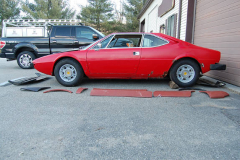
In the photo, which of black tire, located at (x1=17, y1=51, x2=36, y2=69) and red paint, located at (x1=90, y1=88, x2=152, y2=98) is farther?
black tire, located at (x1=17, y1=51, x2=36, y2=69)

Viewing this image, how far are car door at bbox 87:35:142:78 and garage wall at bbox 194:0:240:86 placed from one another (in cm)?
255

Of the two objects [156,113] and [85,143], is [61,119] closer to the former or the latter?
[85,143]

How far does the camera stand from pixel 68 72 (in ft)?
17.1

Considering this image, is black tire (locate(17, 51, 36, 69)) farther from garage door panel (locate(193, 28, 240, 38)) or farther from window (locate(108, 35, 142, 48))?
garage door panel (locate(193, 28, 240, 38))

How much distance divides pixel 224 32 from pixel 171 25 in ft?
16.2

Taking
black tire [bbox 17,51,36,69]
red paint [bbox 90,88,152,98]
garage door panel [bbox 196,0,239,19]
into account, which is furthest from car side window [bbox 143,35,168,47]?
black tire [bbox 17,51,36,69]

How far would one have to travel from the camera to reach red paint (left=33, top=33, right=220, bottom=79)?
16.2 ft

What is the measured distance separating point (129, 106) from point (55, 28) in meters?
6.29

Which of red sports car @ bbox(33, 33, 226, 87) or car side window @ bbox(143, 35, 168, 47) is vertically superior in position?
car side window @ bbox(143, 35, 168, 47)

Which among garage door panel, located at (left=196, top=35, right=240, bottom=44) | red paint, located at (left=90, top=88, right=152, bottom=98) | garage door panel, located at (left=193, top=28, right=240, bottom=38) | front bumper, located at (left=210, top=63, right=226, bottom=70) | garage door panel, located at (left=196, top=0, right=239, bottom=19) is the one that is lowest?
red paint, located at (left=90, top=88, right=152, bottom=98)

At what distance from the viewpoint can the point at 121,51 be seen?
505 cm

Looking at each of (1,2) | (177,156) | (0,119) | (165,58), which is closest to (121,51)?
(165,58)

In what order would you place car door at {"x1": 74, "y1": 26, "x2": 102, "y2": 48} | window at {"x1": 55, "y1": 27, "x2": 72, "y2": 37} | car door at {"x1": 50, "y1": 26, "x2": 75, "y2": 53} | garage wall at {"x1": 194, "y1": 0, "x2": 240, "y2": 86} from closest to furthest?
garage wall at {"x1": 194, "y1": 0, "x2": 240, "y2": 86}, car door at {"x1": 74, "y1": 26, "x2": 102, "y2": 48}, car door at {"x1": 50, "y1": 26, "x2": 75, "y2": 53}, window at {"x1": 55, "y1": 27, "x2": 72, "y2": 37}

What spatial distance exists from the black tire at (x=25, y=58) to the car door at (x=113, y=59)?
4923 mm
